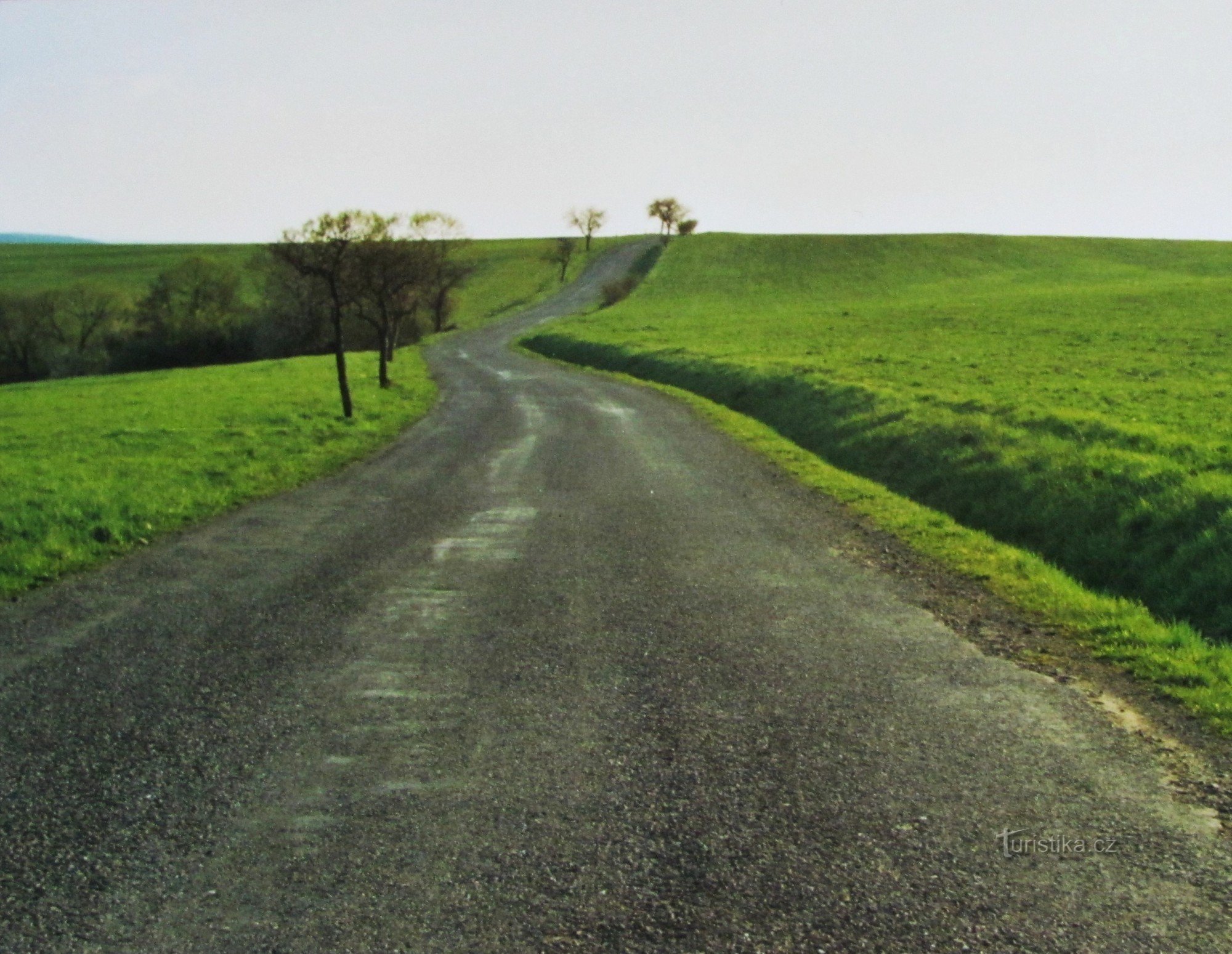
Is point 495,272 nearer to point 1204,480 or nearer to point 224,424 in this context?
point 224,424

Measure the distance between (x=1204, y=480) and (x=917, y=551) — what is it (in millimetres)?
3923

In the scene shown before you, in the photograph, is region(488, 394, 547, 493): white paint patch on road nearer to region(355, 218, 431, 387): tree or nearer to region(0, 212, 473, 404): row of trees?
A: region(355, 218, 431, 387): tree

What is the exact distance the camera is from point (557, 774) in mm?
5402

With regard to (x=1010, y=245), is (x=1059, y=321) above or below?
below

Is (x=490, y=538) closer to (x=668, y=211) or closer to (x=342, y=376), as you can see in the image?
(x=342, y=376)

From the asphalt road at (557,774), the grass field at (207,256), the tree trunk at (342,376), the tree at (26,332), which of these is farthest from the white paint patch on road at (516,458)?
the tree at (26,332)

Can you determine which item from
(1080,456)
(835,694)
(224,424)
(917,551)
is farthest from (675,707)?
(224,424)

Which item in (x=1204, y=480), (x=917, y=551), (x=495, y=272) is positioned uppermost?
(x=495, y=272)

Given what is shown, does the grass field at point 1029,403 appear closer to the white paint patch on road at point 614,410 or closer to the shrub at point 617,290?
the white paint patch on road at point 614,410

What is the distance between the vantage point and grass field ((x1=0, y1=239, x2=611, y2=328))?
3775 inches

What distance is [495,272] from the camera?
393ft

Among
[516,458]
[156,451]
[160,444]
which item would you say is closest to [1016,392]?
[516,458]

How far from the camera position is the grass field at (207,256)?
315 feet

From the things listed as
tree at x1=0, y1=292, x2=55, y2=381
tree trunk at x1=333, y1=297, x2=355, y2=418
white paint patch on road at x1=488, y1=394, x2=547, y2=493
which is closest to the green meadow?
tree trunk at x1=333, y1=297, x2=355, y2=418
